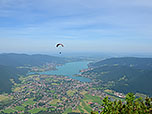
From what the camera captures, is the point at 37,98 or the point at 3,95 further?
the point at 3,95

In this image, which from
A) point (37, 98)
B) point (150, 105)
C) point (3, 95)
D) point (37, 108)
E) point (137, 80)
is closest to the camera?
point (150, 105)

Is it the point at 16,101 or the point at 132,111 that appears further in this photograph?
the point at 16,101

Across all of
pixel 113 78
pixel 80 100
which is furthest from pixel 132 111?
pixel 113 78

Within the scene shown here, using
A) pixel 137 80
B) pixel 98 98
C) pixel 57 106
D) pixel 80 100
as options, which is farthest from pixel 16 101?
pixel 137 80

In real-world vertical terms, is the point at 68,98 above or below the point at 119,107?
below

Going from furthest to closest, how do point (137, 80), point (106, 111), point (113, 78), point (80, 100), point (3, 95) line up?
point (113, 78), point (137, 80), point (3, 95), point (80, 100), point (106, 111)

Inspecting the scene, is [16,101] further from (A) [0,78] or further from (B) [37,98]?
(A) [0,78]

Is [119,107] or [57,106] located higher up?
[119,107]

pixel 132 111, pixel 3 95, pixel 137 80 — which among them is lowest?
pixel 3 95

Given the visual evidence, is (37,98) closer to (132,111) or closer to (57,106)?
(57,106)
